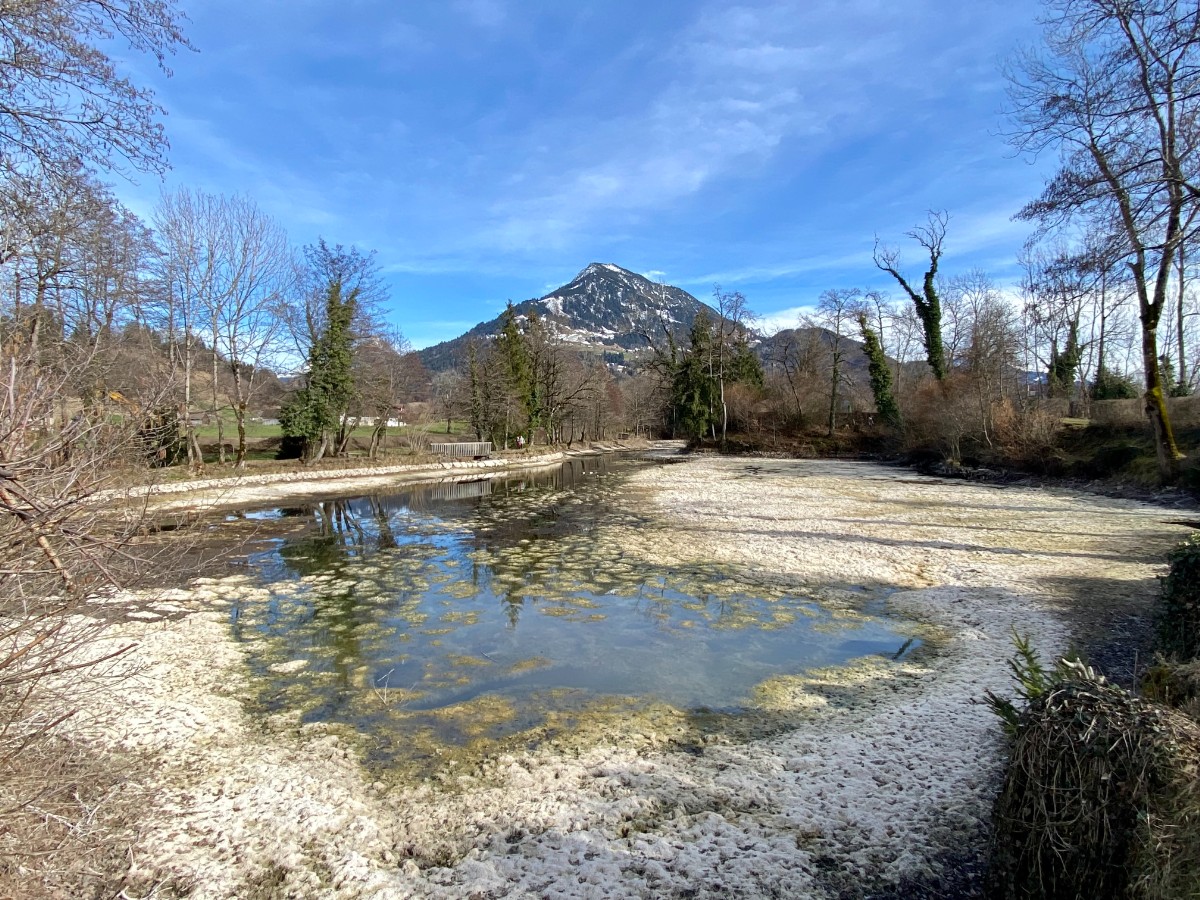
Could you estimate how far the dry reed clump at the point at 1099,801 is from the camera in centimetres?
224

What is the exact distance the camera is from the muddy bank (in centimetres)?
337

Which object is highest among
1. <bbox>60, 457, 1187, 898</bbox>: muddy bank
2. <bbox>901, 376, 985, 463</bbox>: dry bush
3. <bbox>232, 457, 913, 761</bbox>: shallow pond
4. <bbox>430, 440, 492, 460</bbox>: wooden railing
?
<bbox>901, 376, 985, 463</bbox>: dry bush

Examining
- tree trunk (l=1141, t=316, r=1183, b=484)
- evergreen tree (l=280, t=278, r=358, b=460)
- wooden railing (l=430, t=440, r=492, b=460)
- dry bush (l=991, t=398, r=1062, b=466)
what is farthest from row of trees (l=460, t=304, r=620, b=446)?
tree trunk (l=1141, t=316, r=1183, b=484)

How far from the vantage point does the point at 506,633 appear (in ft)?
25.8

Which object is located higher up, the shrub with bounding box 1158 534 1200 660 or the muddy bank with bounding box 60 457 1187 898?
the shrub with bounding box 1158 534 1200 660

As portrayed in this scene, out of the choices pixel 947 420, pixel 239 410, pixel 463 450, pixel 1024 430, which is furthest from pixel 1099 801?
pixel 463 450

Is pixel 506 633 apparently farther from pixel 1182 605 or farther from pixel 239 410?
pixel 239 410

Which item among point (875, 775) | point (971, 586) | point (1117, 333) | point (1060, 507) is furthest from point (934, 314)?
point (875, 775)

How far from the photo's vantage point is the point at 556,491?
2459cm

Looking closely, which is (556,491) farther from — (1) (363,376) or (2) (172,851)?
(2) (172,851)

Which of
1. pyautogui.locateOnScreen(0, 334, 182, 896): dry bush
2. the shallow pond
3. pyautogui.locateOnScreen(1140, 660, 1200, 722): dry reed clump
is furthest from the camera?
the shallow pond

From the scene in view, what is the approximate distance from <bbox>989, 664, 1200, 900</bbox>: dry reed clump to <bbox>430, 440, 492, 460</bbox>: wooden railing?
35.4 metres

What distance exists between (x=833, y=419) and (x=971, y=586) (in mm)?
39836

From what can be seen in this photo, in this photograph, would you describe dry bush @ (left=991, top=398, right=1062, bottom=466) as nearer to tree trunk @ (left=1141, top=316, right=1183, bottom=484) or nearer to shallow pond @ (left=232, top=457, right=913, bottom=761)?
tree trunk @ (left=1141, top=316, right=1183, bottom=484)
